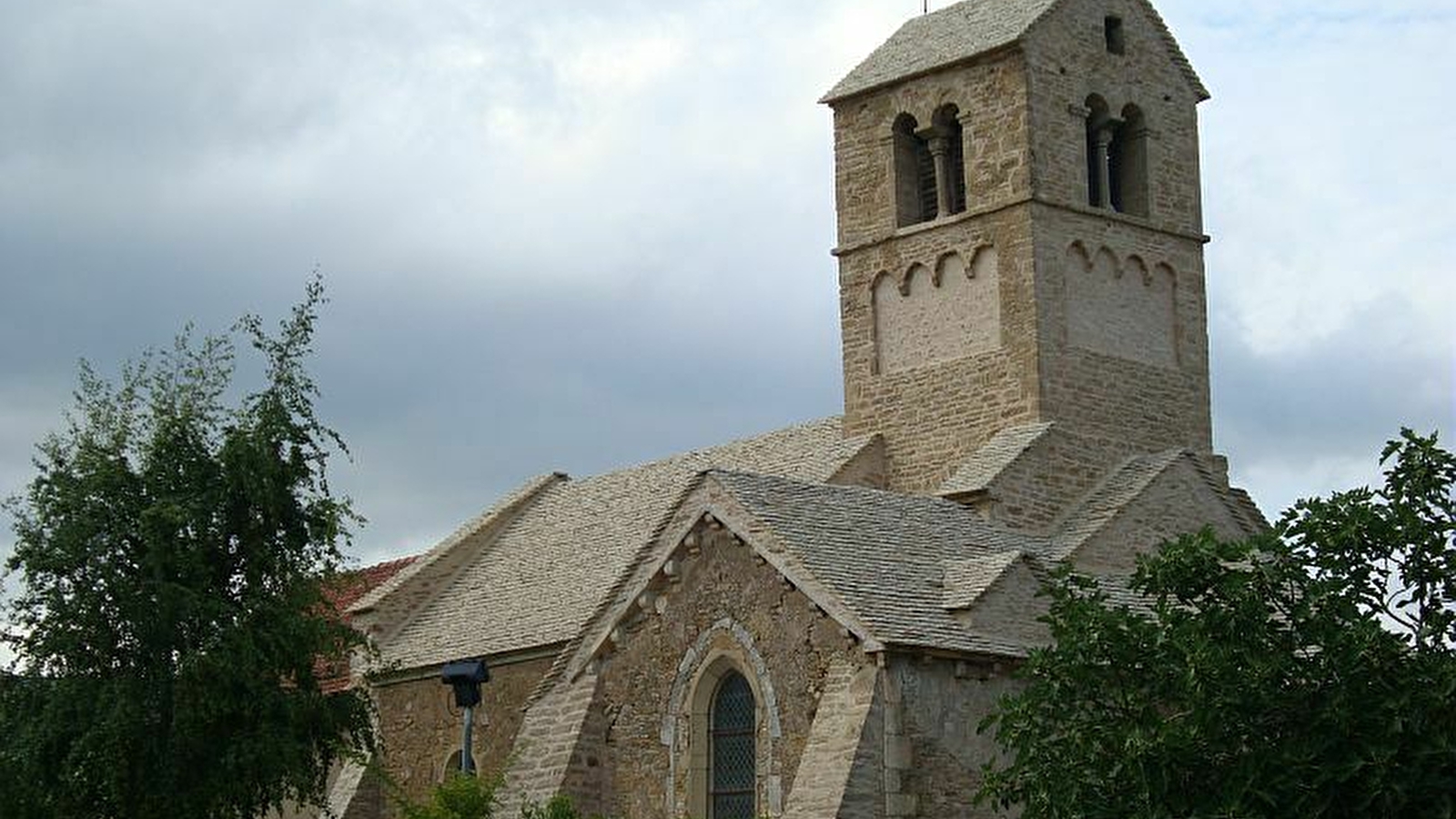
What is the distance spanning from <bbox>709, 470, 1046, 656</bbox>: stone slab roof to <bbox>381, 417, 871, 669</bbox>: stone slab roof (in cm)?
494

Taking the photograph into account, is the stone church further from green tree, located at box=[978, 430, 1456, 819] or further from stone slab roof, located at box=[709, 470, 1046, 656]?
green tree, located at box=[978, 430, 1456, 819]

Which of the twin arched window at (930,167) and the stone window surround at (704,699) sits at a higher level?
the twin arched window at (930,167)

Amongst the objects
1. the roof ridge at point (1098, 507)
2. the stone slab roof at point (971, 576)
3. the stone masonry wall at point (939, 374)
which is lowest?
the stone slab roof at point (971, 576)

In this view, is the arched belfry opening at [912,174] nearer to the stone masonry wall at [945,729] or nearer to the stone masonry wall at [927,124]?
the stone masonry wall at [927,124]

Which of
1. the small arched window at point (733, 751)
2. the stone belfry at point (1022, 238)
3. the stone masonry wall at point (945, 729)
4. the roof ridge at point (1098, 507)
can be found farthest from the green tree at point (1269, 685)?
the stone belfry at point (1022, 238)

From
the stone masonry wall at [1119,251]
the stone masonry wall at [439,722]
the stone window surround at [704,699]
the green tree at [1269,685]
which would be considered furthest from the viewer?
the stone masonry wall at [439,722]

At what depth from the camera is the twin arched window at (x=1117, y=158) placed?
37.9 meters

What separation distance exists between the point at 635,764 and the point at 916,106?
Answer: 12399 mm

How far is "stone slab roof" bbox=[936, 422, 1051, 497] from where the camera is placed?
34125mm

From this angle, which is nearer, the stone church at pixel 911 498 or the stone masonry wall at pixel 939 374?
the stone church at pixel 911 498

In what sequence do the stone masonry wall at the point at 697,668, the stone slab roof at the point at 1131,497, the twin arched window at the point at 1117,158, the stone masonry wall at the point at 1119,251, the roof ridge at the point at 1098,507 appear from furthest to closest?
1. the twin arched window at the point at 1117,158
2. the stone masonry wall at the point at 1119,251
3. the stone slab roof at the point at 1131,497
4. the roof ridge at the point at 1098,507
5. the stone masonry wall at the point at 697,668

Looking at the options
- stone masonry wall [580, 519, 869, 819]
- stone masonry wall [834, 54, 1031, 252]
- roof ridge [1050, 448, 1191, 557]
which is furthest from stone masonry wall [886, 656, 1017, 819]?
stone masonry wall [834, 54, 1031, 252]

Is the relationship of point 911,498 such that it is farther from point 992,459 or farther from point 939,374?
point 939,374

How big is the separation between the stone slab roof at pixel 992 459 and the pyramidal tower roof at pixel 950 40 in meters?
5.93
